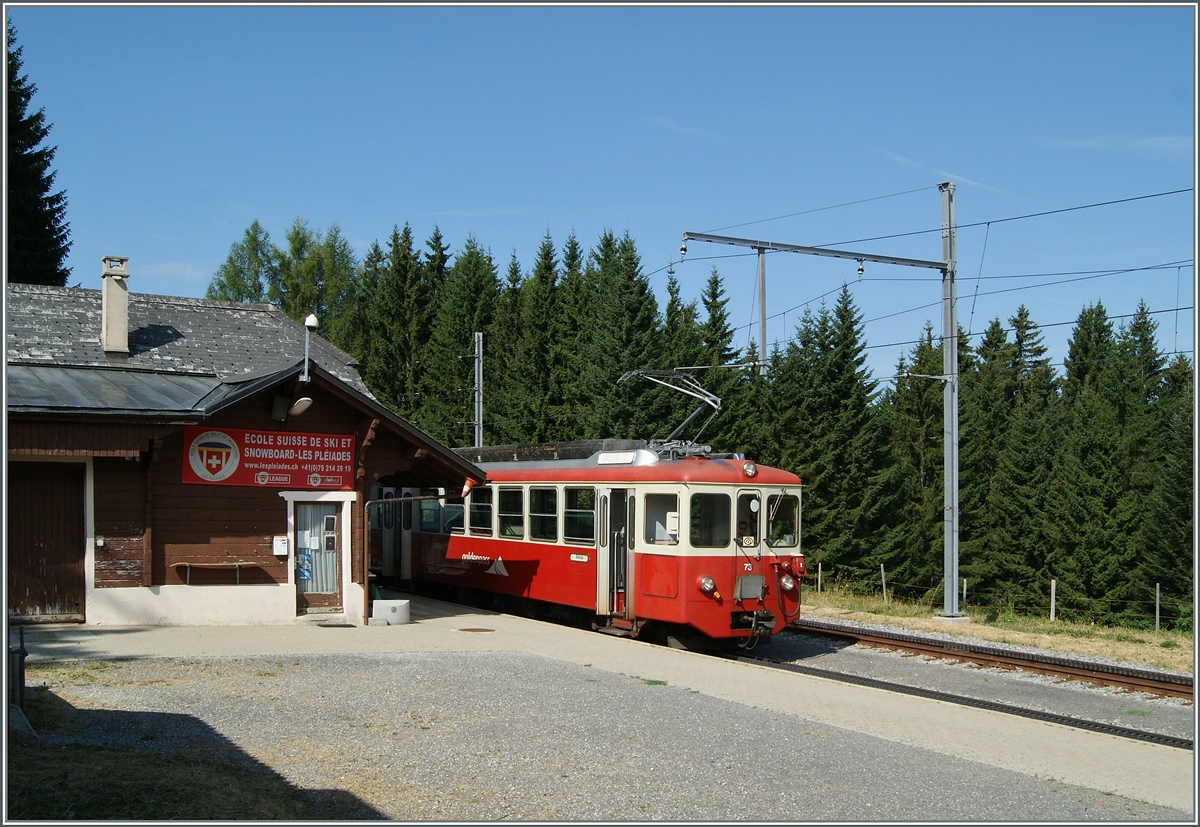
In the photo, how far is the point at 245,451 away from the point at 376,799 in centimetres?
924

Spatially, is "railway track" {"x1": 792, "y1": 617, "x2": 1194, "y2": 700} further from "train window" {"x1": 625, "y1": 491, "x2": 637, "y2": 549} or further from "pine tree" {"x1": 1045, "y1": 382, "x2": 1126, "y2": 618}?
"pine tree" {"x1": 1045, "y1": 382, "x2": 1126, "y2": 618}

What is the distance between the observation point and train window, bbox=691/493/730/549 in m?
13.8

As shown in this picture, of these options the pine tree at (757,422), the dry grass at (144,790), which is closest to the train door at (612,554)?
the dry grass at (144,790)

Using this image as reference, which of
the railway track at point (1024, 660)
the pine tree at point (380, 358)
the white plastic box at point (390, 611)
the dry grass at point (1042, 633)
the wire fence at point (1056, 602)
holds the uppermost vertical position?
the pine tree at point (380, 358)

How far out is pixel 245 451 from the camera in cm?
1506

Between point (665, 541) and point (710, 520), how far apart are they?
0.65 meters

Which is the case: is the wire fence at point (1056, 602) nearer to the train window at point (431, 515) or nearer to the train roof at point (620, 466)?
the train window at point (431, 515)

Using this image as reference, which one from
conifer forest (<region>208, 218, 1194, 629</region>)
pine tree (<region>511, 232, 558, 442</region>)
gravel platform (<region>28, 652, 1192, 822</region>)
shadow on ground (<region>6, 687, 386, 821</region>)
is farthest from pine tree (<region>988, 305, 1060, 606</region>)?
shadow on ground (<region>6, 687, 386, 821</region>)

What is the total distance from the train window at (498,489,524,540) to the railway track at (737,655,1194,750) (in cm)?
487

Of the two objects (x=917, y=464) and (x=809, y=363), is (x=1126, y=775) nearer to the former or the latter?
(x=809, y=363)

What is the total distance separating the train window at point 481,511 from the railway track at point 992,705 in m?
6.05

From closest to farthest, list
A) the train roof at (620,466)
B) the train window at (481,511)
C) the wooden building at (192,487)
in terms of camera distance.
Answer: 1. the wooden building at (192,487)
2. the train roof at (620,466)
3. the train window at (481,511)

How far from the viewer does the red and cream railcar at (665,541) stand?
13.9m

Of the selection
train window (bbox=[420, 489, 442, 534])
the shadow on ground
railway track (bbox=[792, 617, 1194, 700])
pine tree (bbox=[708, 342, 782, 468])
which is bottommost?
railway track (bbox=[792, 617, 1194, 700])
